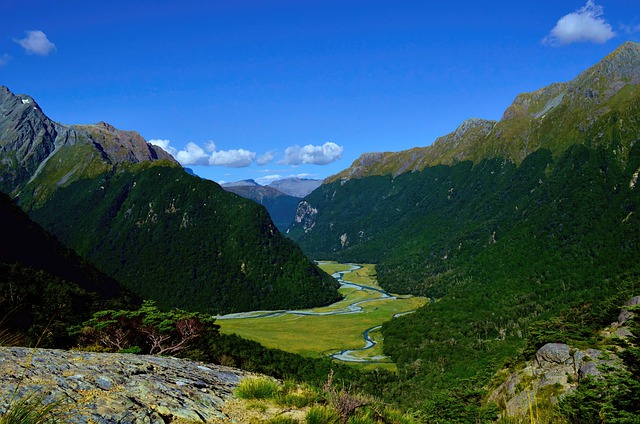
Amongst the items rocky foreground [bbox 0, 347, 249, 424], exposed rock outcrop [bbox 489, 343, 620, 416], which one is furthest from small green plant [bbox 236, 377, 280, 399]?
exposed rock outcrop [bbox 489, 343, 620, 416]

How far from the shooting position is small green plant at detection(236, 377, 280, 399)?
1239 centimetres

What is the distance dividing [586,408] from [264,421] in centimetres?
1524

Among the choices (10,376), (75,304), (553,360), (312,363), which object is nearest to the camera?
(10,376)

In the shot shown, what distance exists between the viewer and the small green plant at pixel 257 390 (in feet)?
40.7

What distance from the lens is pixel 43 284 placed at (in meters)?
81.1

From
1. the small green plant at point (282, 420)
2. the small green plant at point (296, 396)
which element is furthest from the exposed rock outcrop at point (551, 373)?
the small green plant at point (282, 420)

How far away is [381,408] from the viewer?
1355 centimetres

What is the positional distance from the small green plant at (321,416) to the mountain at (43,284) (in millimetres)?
20560

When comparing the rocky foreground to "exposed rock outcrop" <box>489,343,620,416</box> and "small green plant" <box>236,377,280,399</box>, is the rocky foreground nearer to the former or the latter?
"small green plant" <box>236,377,280,399</box>

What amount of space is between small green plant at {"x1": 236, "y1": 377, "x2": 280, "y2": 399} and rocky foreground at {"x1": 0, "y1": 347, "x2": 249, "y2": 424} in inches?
20.9

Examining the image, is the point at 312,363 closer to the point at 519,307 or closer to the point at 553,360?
the point at 553,360

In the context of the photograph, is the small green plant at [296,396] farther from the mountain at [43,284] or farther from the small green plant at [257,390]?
the mountain at [43,284]

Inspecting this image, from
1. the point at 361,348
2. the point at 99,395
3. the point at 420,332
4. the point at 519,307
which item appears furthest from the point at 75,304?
the point at 519,307

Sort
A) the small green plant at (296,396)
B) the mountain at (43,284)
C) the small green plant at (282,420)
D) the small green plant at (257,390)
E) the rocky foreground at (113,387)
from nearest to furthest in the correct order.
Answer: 1. the rocky foreground at (113,387)
2. the small green plant at (282,420)
3. the small green plant at (296,396)
4. the small green plant at (257,390)
5. the mountain at (43,284)
